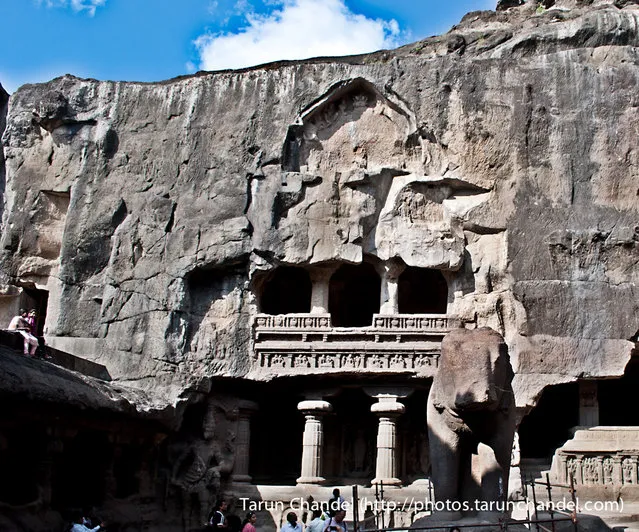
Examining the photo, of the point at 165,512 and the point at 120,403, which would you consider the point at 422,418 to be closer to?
the point at 165,512

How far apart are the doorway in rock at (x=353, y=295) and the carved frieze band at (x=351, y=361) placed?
311cm

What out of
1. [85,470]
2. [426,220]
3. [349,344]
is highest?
[426,220]

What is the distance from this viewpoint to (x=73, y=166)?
21328mm

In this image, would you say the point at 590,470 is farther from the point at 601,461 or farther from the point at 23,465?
the point at 23,465

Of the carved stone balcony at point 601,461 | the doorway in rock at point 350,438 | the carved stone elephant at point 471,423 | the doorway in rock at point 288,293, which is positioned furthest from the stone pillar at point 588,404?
the carved stone elephant at point 471,423

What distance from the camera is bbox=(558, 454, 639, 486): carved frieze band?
1777cm

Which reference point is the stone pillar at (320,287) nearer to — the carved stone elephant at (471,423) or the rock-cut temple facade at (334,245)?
the rock-cut temple facade at (334,245)

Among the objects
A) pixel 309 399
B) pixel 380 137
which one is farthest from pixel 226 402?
pixel 380 137

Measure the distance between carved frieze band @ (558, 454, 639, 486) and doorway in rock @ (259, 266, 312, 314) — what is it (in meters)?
7.96

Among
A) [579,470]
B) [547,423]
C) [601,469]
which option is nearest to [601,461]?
[601,469]

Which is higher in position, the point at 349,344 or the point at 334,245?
the point at 334,245

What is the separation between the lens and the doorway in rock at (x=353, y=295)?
22.4m

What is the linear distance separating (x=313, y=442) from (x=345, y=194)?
5.72 meters

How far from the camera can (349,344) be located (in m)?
19.4
